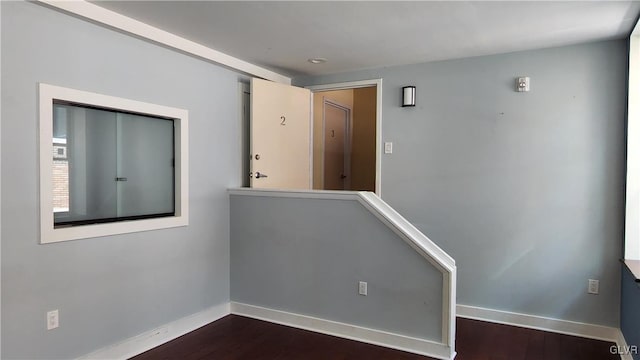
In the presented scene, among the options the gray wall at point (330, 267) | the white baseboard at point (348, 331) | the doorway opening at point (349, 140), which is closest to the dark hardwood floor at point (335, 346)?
the white baseboard at point (348, 331)

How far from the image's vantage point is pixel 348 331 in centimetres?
326

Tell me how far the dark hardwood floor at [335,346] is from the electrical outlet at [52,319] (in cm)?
66

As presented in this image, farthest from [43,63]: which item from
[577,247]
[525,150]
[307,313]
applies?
[577,247]

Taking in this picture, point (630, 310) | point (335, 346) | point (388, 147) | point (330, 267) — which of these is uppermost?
point (388, 147)

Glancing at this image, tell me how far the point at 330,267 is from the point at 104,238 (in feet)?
5.52

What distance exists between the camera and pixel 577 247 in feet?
10.9

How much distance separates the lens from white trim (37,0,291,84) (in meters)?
2.51

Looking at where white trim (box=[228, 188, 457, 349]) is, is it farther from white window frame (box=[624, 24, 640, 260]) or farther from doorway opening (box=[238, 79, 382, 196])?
white window frame (box=[624, 24, 640, 260])

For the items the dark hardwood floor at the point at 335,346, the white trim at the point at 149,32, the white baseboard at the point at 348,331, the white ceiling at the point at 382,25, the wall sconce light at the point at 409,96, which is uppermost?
the white ceiling at the point at 382,25

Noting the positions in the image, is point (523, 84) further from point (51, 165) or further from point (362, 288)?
point (51, 165)

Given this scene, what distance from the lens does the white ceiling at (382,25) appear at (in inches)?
101

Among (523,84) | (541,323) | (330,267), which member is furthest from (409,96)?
(541,323)

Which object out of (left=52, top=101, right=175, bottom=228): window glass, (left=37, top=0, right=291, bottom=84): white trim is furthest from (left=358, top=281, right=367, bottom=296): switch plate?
(left=37, top=0, right=291, bottom=84): white trim

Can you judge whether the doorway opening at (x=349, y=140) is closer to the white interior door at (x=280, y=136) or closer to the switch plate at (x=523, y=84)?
the white interior door at (x=280, y=136)
